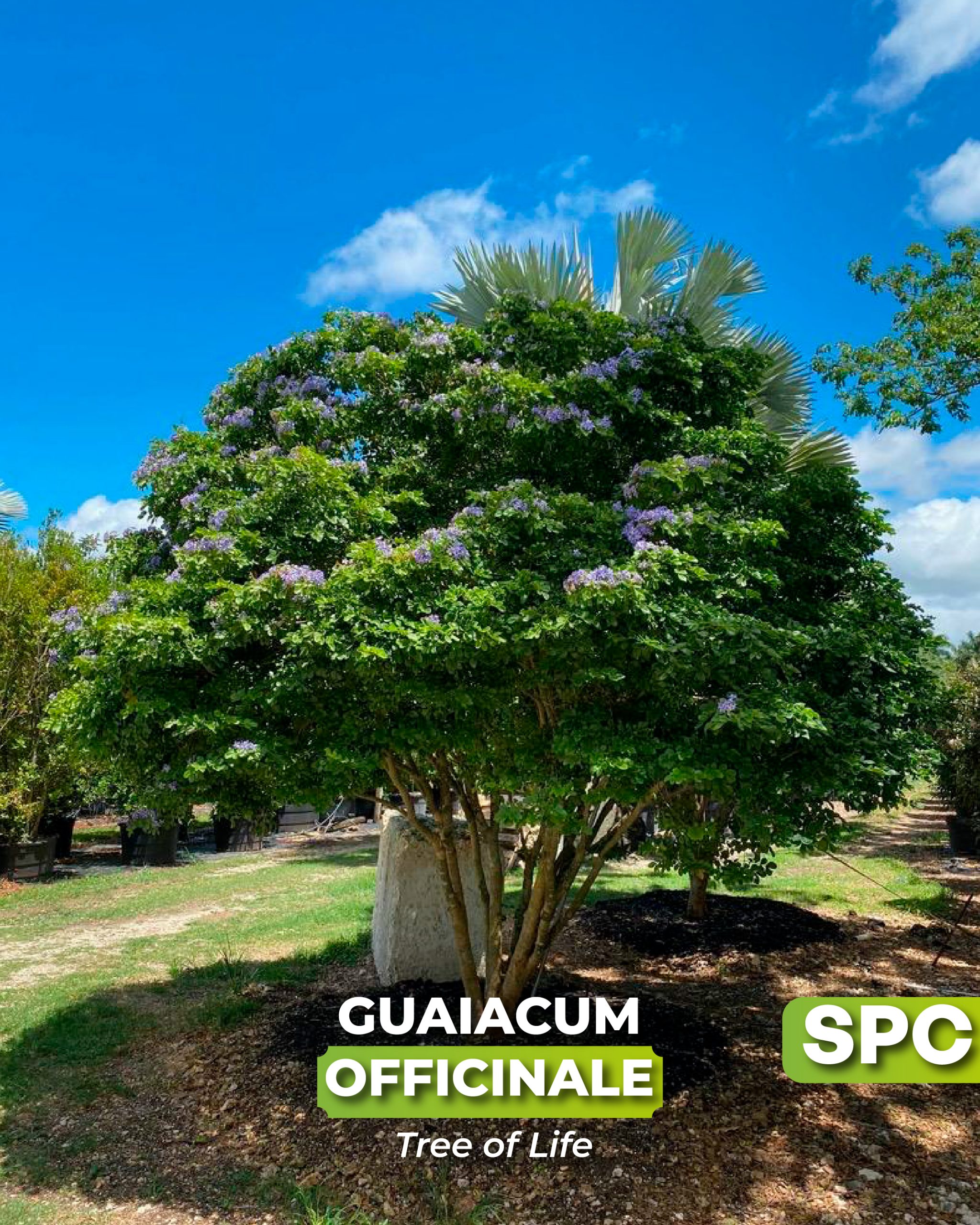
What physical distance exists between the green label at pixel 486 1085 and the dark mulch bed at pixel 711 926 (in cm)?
360

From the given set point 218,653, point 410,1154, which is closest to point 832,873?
point 410,1154

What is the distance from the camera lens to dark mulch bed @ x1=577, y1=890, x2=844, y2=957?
8828mm

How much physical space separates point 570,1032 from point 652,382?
4.16m

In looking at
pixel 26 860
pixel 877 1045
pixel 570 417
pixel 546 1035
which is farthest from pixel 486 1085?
pixel 26 860

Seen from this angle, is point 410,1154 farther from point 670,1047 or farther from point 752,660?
point 752,660

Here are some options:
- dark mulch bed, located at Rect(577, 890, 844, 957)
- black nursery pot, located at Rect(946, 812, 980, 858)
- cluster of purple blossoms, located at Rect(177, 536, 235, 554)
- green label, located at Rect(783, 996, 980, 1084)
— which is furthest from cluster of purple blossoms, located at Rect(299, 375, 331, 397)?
black nursery pot, located at Rect(946, 812, 980, 858)

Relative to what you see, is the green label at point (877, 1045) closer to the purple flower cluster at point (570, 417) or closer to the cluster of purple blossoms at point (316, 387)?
the purple flower cluster at point (570, 417)

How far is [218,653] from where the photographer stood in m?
4.67

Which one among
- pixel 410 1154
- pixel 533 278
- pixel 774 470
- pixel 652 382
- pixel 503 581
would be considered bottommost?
pixel 410 1154

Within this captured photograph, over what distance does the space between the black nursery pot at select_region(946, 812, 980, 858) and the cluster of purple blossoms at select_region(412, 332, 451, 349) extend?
13681 mm

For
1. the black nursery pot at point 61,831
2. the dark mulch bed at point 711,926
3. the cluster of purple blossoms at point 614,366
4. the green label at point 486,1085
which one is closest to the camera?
the green label at point 486,1085

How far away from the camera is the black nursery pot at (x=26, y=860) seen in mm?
13414

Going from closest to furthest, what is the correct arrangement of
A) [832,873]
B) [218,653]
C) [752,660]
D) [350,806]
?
[752,660] → [218,653] → [832,873] → [350,806]

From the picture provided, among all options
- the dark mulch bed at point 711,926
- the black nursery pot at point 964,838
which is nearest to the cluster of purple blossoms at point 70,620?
the dark mulch bed at point 711,926
